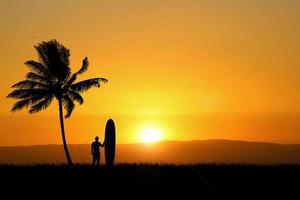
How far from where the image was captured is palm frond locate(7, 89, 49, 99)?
47.9 m

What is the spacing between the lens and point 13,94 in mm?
47781

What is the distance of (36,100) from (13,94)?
2.34 meters
